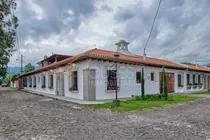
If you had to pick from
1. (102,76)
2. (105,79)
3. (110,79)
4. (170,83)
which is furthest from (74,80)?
(170,83)

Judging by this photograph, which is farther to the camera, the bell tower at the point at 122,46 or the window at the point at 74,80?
the bell tower at the point at 122,46

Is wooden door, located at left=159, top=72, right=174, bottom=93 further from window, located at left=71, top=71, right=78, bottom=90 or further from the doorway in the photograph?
the doorway

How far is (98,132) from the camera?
15.9ft

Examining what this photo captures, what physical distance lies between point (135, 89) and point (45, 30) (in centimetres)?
926

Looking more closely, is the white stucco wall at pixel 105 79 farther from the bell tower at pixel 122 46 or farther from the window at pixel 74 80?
the bell tower at pixel 122 46

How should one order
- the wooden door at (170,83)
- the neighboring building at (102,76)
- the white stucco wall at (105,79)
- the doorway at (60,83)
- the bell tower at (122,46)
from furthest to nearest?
the bell tower at (122,46) → the wooden door at (170,83) → the doorway at (60,83) → the white stucco wall at (105,79) → the neighboring building at (102,76)

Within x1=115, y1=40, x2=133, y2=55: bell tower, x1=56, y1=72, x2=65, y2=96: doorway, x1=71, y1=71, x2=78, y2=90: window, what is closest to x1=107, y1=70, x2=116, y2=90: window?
x1=71, y1=71, x2=78, y2=90: window

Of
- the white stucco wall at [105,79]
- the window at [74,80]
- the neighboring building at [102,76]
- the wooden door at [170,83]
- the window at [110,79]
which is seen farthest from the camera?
the wooden door at [170,83]

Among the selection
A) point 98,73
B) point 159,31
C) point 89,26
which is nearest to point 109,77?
point 98,73

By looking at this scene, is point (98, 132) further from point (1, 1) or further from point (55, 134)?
point (1, 1)

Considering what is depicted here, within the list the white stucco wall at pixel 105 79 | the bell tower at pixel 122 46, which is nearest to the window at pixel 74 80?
the white stucco wall at pixel 105 79

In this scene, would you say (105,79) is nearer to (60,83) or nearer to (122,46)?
(60,83)

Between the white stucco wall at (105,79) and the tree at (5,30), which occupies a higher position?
the tree at (5,30)

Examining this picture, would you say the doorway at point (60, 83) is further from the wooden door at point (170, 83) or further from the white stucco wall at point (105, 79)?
the wooden door at point (170, 83)
